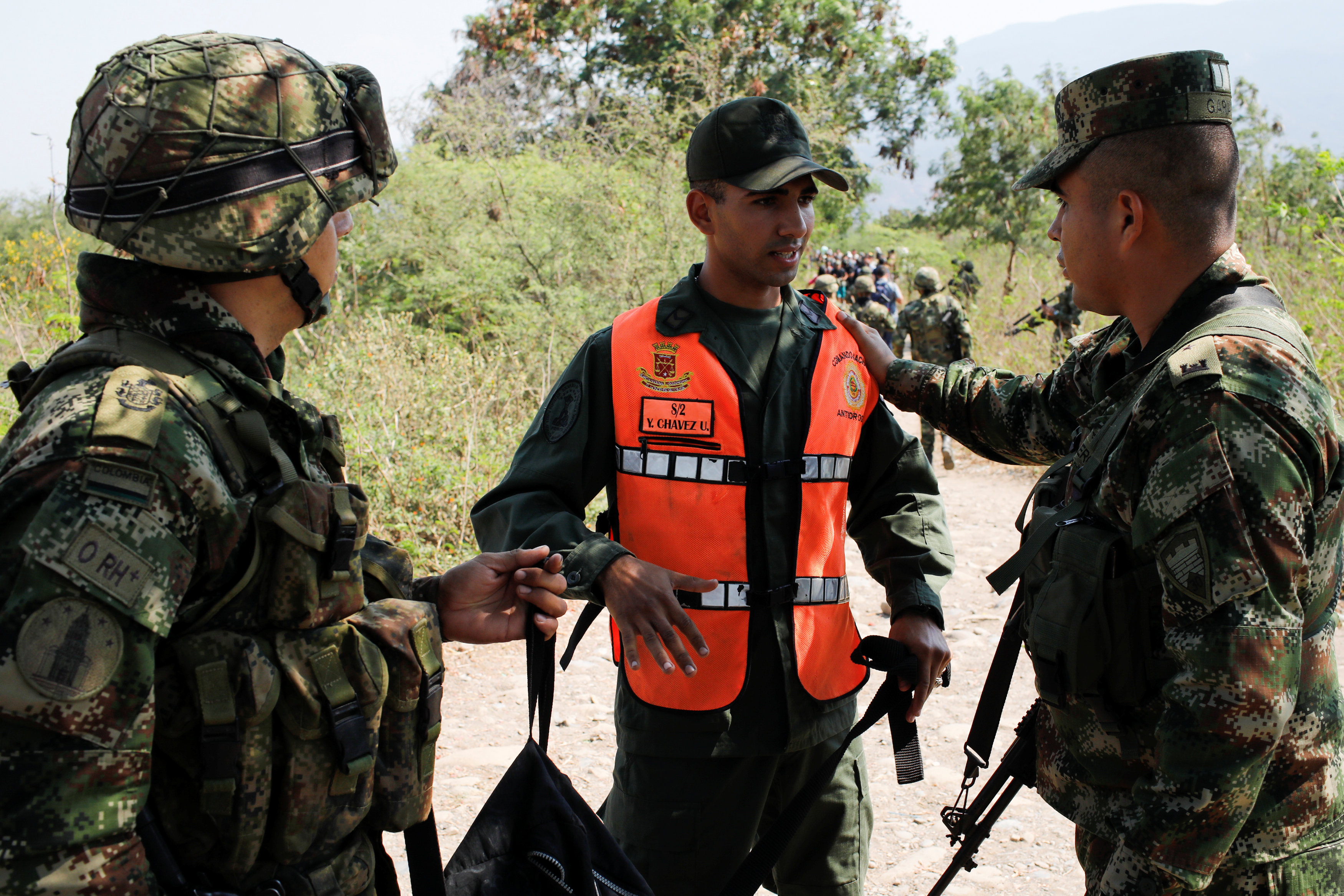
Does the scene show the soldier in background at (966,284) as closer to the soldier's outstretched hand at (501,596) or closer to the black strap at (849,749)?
the black strap at (849,749)

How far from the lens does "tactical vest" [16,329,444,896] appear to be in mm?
1273

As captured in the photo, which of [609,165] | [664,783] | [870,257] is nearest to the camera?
[664,783]

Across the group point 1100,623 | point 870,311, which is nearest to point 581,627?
point 1100,623

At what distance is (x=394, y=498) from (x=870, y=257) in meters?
22.0

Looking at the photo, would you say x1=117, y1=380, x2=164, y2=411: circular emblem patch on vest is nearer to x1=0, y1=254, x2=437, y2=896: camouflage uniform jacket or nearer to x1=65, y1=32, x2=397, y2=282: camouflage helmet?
x1=0, y1=254, x2=437, y2=896: camouflage uniform jacket

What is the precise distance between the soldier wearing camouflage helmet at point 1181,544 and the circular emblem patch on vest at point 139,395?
5.17ft

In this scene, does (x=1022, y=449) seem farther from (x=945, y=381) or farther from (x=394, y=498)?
(x=394, y=498)

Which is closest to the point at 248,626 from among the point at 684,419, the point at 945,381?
the point at 684,419

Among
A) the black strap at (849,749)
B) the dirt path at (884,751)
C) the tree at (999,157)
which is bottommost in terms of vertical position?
the dirt path at (884,751)

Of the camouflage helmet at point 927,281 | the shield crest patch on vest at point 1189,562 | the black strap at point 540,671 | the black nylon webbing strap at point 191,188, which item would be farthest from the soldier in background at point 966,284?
the black nylon webbing strap at point 191,188

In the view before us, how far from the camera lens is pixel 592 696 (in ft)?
15.8

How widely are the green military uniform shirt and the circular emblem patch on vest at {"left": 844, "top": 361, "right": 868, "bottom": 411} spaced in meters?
0.10

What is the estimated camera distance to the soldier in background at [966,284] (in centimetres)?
1645

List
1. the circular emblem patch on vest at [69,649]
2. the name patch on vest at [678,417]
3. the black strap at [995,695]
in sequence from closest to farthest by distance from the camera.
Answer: the circular emblem patch on vest at [69,649], the black strap at [995,695], the name patch on vest at [678,417]
